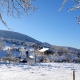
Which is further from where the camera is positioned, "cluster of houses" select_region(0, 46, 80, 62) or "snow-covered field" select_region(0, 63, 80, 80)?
"cluster of houses" select_region(0, 46, 80, 62)

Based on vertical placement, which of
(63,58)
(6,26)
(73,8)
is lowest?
(63,58)

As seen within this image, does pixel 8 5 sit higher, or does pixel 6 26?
pixel 8 5

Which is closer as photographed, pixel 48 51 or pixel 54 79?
pixel 54 79

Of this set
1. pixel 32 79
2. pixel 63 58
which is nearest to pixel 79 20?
pixel 32 79

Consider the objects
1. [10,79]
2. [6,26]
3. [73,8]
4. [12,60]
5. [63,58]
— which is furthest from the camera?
[63,58]

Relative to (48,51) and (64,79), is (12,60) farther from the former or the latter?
(48,51)

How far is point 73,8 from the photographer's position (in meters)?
4.22

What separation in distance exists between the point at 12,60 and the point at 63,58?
19.0 m

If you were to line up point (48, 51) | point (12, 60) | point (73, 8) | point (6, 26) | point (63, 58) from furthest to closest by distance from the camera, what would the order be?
point (48, 51), point (63, 58), point (12, 60), point (6, 26), point (73, 8)

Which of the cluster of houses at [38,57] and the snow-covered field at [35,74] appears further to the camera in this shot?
the cluster of houses at [38,57]

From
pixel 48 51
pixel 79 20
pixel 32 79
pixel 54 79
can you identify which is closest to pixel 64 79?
pixel 54 79

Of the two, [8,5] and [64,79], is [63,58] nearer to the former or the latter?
[64,79]

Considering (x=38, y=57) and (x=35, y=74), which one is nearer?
(x=35, y=74)

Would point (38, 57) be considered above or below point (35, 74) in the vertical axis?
below
